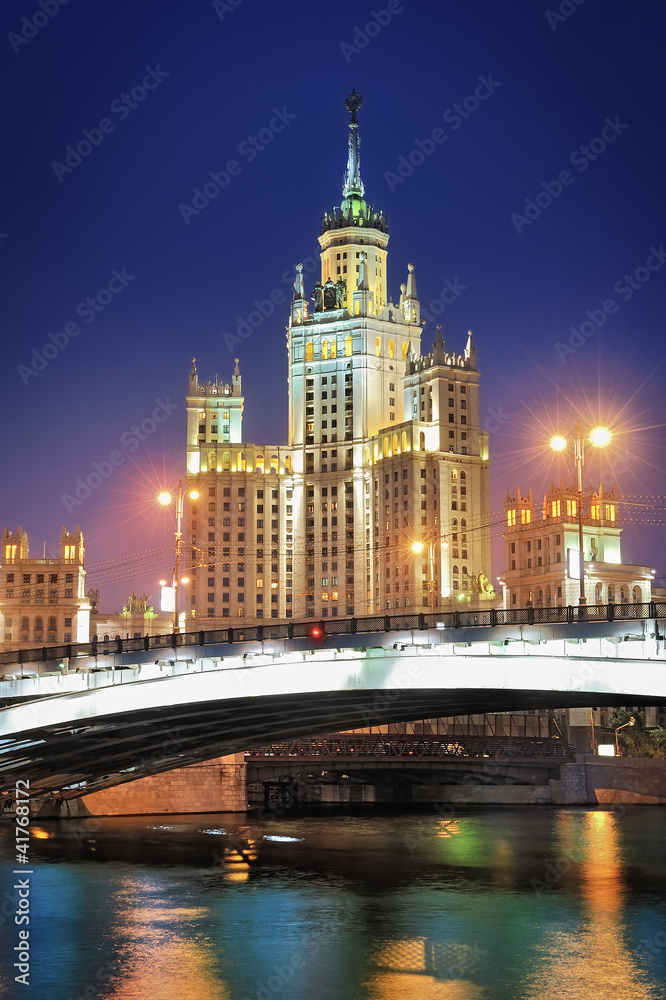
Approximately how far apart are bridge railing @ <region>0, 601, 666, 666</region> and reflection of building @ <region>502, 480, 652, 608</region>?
89.7 metres

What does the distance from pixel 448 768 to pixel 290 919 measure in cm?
4452

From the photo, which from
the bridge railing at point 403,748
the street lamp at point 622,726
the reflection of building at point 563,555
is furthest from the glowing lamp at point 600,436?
the reflection of building at point 563,555

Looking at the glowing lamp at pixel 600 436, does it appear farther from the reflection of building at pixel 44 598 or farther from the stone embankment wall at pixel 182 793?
the reflection of building at pixel 44 598

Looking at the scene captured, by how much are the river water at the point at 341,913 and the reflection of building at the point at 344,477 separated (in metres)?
96.5

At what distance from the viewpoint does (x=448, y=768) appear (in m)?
88.3

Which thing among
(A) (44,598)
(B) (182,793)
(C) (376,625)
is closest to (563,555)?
(A) (44,598)

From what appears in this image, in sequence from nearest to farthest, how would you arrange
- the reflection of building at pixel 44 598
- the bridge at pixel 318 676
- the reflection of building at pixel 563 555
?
the bridge at pixel 318 676, the reflection of building at pixel 563 555, the reflection of building at pixel 44 598

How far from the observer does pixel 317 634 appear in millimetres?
45844

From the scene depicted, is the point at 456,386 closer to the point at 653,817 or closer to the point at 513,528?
the point at 513,528

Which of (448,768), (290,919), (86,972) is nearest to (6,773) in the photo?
(290,919)

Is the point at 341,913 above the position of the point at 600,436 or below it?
below

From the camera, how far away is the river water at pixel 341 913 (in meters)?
35.8

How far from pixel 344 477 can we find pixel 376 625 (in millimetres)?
138041

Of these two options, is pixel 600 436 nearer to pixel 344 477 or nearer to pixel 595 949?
pixel 595 949
